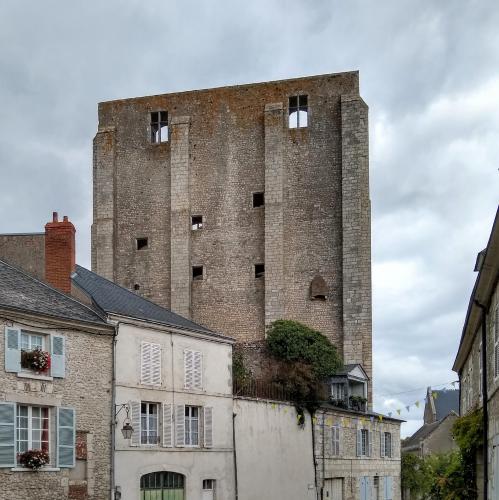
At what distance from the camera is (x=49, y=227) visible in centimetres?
2388

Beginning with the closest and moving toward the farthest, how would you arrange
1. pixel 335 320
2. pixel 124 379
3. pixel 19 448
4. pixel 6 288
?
pixel 19 448 < pixel 6 288 < pixel 124 379 < pixel 335 320

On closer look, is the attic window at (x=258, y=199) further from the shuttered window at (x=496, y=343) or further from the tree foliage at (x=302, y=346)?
the shuttered window at (x=496, y=343)

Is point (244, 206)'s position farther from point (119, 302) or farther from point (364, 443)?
point (119, 302)

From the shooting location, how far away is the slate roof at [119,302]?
23344mm

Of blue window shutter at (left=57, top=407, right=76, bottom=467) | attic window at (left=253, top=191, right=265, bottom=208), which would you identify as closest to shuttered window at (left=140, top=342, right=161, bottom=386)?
blue window shutter at (left=57, top=407, right=76, bottom=467)

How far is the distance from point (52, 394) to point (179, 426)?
15.7 ft

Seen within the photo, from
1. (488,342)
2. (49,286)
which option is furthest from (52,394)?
(488,342)

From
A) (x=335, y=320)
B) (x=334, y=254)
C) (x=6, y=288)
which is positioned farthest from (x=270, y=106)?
(x=6, y=288)

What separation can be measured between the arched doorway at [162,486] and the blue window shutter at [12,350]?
514 cm

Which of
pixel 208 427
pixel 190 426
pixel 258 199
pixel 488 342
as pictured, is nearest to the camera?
pixel 488 342

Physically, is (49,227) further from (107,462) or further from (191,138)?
(191,138)

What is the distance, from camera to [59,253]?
24.1 metres

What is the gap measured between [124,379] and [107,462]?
6.45ft

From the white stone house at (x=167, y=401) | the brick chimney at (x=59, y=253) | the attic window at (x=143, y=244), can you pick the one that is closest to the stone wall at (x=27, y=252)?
the brick chimney at (x=59, y=253)
